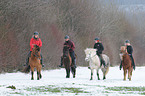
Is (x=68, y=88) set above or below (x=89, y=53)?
below

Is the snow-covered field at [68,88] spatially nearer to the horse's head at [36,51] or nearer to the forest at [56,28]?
the horse's head at [36,51]

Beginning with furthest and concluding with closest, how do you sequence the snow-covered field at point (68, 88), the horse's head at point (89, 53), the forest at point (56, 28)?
the forest at point (56, 28)
the horse's head at point (89, 53)
the snow-covered field at point (68, 88)

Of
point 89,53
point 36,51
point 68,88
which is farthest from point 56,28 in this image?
→ point 68,88

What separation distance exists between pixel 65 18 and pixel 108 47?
31.6 ft

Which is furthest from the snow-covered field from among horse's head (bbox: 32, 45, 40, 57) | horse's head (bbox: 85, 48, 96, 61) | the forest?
the forest

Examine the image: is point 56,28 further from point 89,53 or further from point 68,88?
point 68,88

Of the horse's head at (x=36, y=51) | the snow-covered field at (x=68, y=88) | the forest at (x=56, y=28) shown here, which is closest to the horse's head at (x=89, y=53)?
the snow-covered field at (x=68, y=88)

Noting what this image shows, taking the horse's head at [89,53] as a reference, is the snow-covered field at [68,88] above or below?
below

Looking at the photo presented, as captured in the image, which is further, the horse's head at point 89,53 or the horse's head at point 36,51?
the horse's head at point 89,53

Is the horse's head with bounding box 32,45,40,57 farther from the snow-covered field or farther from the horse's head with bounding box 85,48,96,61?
the horse's head with bounding box 85,48,96,61

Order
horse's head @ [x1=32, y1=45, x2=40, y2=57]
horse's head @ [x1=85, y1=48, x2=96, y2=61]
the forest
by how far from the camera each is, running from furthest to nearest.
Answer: the forest → horse's head @ [x1=85, y1=48, x2=96, y2=61] → horse's head @ [x1=32, y1=45, x2=40, y2=57]

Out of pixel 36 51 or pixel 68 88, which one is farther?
pixel 36 51

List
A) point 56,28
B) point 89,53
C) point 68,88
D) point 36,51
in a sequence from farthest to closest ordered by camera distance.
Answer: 1. point 56,28
2. point 89,53
3. point 36,51
4. point 68,88

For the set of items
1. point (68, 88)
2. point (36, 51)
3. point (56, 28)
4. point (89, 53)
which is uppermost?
point (56, 28)
